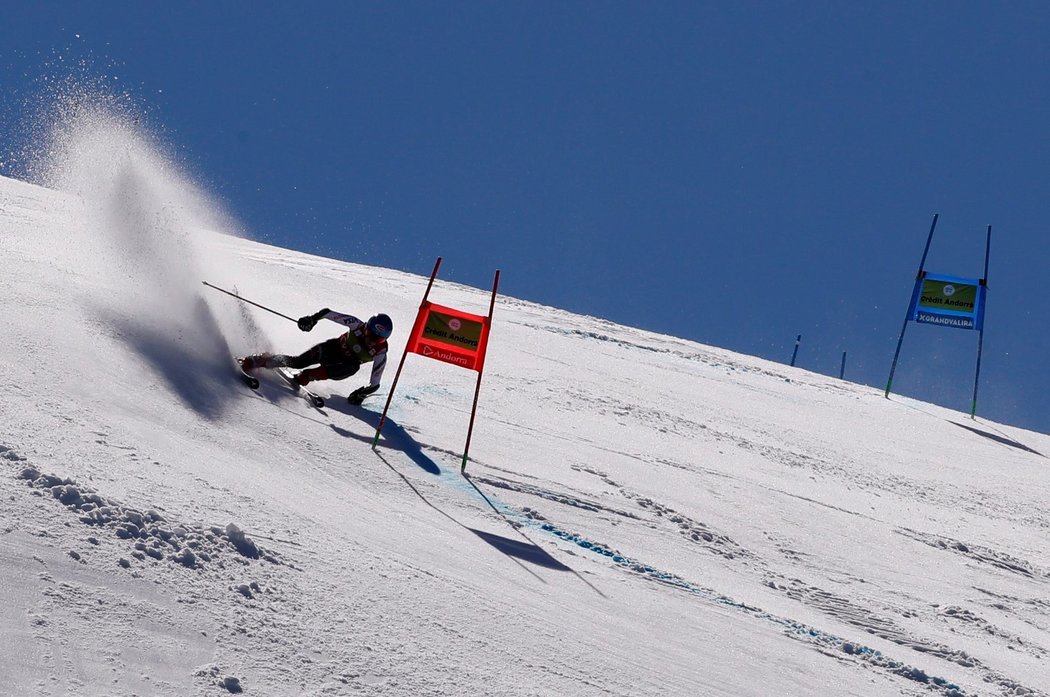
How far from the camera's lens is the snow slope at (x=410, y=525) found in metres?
5.15

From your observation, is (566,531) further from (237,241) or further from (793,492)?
(237,241)

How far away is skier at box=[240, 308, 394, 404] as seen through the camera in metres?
10.8

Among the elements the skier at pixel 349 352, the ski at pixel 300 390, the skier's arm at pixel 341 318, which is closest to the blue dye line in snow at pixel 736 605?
the ski at pixel 300 390

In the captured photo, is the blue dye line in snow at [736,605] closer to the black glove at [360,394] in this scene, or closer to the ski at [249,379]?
the ski at [249,379]

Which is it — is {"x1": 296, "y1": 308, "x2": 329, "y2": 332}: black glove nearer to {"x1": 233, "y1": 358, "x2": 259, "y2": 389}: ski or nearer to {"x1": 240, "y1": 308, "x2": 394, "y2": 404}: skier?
{"x1": 240, "y1": 308, "x2": 394, "y2": 404}: skier

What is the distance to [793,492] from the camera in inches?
492

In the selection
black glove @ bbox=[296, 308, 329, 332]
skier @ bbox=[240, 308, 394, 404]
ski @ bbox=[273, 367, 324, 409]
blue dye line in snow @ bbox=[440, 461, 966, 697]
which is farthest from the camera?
skier @ bbox=[240, 308, 394, 404]

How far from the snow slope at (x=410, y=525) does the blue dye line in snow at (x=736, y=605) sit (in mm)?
30

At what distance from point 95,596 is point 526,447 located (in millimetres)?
6681

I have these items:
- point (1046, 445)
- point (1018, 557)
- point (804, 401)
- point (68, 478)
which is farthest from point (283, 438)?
point (1046, 445)

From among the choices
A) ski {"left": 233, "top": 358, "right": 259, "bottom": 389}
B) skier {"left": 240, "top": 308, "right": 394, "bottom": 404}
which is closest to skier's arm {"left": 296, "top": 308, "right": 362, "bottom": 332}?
skier {"left": 240, "top": 308, "right": 394, "bottom": 404}

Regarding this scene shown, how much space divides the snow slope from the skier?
31cm

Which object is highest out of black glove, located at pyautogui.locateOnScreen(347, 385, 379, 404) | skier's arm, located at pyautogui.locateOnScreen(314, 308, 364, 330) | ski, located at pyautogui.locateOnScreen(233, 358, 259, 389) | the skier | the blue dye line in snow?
skier's arm, located at pyautogui.locateOnScreen(314, 308, 364, 330)

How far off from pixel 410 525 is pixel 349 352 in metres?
3.82
